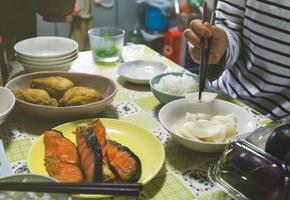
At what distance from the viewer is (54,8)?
1240 millimetres

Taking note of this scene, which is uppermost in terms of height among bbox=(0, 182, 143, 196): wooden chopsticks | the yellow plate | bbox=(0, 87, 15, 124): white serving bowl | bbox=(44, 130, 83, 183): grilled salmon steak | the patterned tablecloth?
bbox=(0, 182, 143, 196): wooden chopsticks

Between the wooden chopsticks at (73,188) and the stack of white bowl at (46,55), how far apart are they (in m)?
0.69

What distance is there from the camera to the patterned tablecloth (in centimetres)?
74

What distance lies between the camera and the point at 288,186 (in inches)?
24.3

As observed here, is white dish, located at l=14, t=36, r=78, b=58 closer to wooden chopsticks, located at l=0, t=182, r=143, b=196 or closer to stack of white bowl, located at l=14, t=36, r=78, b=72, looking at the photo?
stack of white bowl, located at l=14, t=36, r=78, b=72

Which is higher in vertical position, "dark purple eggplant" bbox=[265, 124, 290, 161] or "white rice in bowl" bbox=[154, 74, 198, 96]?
"dark purple eggplant" bbox=[265, 124, 290, 161]

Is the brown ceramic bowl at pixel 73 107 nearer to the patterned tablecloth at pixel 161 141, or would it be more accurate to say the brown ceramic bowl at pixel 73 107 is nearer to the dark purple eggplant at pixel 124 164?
the patterned tablecloth at pixel 161 141

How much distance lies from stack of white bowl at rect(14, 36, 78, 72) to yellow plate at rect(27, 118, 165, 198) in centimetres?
35

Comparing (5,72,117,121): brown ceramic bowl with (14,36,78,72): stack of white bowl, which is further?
(14,36,78,72): stack of white bowl

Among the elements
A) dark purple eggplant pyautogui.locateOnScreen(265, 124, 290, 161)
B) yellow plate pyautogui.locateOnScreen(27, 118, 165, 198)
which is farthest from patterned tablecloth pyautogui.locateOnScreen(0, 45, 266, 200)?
dark purple eggplant pyautogui.locateOnScreen(265, 124, 290, 161)

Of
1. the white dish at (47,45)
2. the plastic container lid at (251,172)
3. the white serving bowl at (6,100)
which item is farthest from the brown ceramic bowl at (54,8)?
the plastic container lid at (251,172)

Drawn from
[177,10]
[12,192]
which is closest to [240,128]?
[12,192]

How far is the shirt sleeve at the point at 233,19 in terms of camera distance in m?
1.30

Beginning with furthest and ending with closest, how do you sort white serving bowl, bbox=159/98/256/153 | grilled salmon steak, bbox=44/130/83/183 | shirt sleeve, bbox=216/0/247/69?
shirt sleeve, bbox=216/0/247/69
white serving bowl, bbox=159/98/256/153
grilled salmon steak, bbox=44/130/83/183
